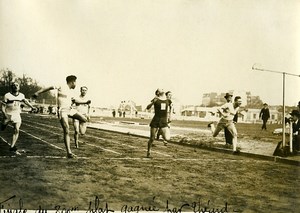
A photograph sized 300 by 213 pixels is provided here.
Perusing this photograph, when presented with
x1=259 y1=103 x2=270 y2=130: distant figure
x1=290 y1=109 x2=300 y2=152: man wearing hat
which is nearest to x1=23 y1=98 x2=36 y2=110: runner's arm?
x1=259 y1=103 x2=270 y2=130: distant figure

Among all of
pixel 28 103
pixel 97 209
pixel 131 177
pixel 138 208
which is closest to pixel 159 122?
pixel 131 177

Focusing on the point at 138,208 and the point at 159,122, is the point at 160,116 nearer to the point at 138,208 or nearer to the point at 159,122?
the point at 159,122

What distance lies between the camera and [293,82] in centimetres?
383

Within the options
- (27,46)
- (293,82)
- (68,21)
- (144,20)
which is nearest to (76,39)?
(68,21)

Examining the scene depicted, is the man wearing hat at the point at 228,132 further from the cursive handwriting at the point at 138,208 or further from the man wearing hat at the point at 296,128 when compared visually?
the cursive handwriting at the point at 138,208

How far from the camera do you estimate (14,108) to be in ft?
12.0

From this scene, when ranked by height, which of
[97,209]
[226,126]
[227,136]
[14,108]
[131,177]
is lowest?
[97,209]

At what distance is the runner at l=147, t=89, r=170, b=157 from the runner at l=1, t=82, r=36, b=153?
1.21 metres

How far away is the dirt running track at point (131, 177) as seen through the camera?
3.29 m

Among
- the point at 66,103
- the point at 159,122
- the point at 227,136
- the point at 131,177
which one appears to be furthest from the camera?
the point at 227,136

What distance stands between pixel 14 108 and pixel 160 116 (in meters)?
1.47

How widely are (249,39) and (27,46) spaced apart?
7.38 ft

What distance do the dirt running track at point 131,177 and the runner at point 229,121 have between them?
0.69 ft
